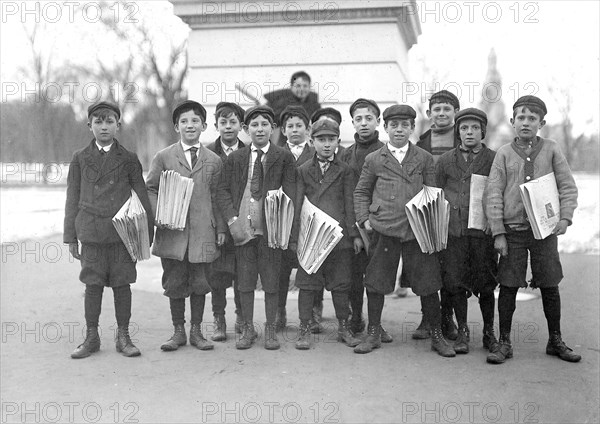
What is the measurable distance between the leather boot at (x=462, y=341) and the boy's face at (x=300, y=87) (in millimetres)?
2645

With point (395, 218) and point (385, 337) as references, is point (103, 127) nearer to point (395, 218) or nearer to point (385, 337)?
point (395, 218)

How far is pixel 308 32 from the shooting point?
21.3 ft

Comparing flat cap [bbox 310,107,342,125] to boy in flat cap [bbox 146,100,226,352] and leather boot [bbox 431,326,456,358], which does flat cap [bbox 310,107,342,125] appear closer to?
boy in flat cap [bbox 146,100,226,352]

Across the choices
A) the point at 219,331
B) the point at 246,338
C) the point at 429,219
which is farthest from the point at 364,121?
the point at 219,331

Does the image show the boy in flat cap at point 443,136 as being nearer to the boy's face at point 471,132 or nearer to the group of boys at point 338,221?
the group of boys at point 338,221

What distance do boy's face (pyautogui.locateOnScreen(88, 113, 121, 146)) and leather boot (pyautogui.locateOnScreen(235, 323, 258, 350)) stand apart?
1.72 metres

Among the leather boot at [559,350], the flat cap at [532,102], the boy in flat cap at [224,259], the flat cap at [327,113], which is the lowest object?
the leather boot at [559,350]

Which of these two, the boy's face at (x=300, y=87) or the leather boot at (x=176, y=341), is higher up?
the boy's face at (x=300, y=87)

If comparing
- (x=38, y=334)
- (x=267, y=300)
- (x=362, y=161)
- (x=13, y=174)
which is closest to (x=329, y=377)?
(x=267, y=300)

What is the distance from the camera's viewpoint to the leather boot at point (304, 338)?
4.38m

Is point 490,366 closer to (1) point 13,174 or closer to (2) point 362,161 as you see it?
(2) point 362,161

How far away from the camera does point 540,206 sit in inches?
157

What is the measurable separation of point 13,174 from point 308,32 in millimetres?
3356

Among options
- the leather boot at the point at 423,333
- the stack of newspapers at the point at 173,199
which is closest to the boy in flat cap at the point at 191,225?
the stack of newspapers at the point at 173,199
